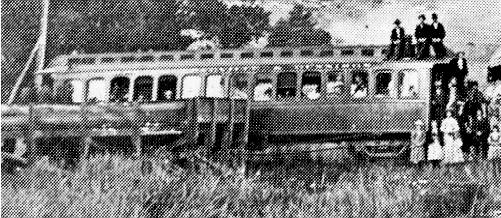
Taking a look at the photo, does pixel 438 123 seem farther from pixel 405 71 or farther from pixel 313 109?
pixel 313 109

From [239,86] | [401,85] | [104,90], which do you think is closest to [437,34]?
[401,85]

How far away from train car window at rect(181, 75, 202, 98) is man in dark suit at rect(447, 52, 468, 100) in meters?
1.09

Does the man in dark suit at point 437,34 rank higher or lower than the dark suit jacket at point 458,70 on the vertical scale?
higher

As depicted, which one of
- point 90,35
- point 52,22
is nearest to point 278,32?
point 90,35

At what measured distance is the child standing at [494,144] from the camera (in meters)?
2.21

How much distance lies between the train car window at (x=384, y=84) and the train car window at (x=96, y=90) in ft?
3.96

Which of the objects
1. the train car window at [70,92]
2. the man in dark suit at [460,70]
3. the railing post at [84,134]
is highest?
the man in dark suit at [460,70]

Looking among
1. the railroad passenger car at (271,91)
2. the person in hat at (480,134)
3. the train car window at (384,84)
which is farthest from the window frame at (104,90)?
the person in hat at (480,134)

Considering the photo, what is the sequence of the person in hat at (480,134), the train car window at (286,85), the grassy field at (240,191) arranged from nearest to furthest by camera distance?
the grassy field at (240,191)
the person in hat at (480,134)
the train car window at (286,85)

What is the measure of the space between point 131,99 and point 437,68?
52.7 inches

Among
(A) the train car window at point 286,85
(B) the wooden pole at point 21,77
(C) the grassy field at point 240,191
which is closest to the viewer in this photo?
(C) the grassy field at point 240,191

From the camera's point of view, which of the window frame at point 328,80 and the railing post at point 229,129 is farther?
the window frame at point 328,80

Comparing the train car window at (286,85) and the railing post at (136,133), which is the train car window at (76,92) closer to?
the railing post at (136,133)

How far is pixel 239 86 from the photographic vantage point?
7.52ft
